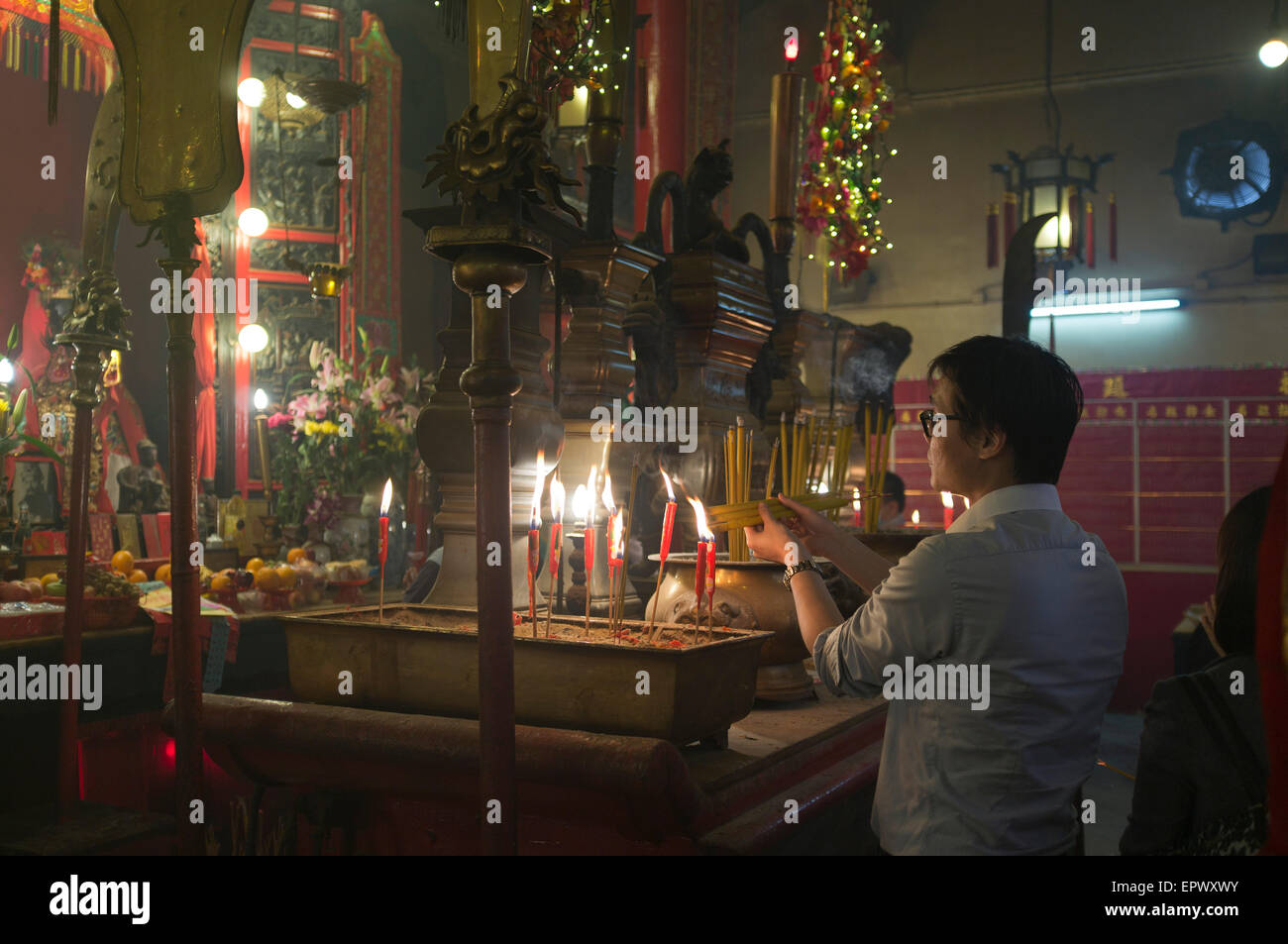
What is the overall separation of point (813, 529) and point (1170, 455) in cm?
945

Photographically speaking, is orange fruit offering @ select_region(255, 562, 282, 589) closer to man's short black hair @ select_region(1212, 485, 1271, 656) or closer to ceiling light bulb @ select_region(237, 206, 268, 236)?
man's short black hair @ select_region(1212, 485, 1271, 656)

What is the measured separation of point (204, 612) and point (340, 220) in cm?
581

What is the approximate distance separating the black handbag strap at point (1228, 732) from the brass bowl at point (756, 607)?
0.81 m

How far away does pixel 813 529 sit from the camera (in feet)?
5.87

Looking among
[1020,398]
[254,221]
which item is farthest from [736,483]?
[254,221]

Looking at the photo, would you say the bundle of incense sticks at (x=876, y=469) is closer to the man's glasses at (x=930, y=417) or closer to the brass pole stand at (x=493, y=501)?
the man's glasses at (x=930, y=417)

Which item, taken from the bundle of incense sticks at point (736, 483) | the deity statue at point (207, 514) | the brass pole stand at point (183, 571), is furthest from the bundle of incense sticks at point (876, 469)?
the deity statue at point (207, 514)

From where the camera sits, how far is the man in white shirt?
4.55 ft

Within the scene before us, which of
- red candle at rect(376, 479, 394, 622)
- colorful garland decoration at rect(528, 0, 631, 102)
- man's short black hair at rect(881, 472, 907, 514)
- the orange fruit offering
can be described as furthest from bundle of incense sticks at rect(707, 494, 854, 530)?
man's short black hair at rect(881, 472, 907, 514)

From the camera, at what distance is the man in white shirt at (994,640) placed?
139 centimetres

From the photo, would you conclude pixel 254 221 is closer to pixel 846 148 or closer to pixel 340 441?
pixel 340 441

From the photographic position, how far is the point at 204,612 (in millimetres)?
3057

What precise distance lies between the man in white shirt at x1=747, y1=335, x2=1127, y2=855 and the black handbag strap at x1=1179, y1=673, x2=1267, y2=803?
0.36ft

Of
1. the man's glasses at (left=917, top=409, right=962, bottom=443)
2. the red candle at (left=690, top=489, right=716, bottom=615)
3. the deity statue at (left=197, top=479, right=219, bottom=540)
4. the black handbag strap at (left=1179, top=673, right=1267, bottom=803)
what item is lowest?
the black handbag strap at (left=1179, top=673, right=1267, bottom=803)
